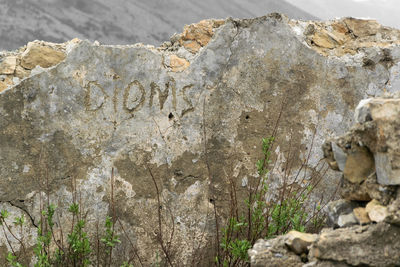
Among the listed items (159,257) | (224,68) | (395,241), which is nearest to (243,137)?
(224,68)

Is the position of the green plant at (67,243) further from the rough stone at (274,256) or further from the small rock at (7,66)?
the rough stone at (274,256)

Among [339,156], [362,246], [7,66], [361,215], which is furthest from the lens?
[7,66]

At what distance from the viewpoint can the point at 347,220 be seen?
1.92 meters

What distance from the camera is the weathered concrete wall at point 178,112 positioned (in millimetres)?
3143

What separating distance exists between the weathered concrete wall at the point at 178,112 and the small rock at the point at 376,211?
161 cm

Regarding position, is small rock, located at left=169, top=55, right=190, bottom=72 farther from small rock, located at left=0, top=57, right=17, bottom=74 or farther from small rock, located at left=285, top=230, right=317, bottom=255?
small rock, located at left=285, top=230, right=317, bottom=255

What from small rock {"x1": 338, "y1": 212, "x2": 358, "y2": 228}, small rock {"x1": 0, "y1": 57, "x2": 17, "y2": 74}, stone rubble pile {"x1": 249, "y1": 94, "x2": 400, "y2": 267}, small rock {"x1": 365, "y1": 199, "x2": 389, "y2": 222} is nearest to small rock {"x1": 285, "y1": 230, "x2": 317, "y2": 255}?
stone rubble pile {"x1": 249, "y1": 94, "x2": 400, "y2": 267}

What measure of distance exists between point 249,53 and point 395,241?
205 centimetres

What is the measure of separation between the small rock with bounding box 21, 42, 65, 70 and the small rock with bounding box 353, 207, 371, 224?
2216mm

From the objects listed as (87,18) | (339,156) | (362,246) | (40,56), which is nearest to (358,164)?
(339,156)

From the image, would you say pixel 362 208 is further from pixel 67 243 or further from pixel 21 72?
pixel 21 72

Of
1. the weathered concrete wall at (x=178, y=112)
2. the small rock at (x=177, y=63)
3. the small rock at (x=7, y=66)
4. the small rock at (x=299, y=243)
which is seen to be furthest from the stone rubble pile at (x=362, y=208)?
the small rock at (x=7, y=66)

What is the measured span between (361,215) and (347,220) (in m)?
0.07

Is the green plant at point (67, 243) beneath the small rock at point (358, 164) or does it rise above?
beneath
